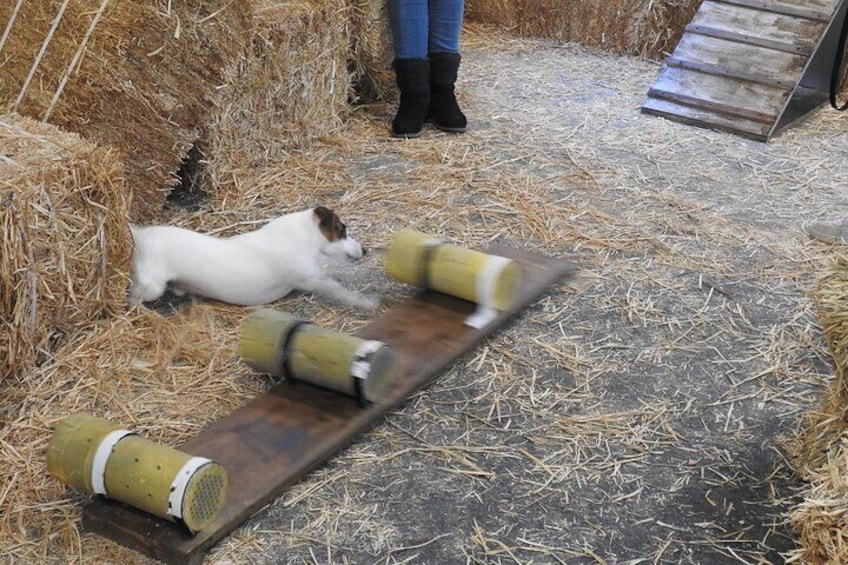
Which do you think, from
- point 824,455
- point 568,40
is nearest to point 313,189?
point 824,455

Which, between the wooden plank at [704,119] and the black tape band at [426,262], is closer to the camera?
the black tape band at [426,262]

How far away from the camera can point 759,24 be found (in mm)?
5500

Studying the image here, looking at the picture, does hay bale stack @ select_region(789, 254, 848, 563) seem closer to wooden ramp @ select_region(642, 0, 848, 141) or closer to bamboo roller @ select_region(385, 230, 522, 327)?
bamboo roller @ select_region(385, 230, 522, 327)

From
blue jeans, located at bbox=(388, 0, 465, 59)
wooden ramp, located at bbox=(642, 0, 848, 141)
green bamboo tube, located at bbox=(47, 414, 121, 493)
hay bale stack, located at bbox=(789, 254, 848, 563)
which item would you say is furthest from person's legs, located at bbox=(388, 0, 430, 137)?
green bamboo tube, located at bbox=(47, 414, 121, 493)

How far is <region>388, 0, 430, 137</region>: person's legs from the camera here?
15.7ft

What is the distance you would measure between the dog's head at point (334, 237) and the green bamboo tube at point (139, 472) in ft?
3.85

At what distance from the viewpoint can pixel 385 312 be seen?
3.29 metres

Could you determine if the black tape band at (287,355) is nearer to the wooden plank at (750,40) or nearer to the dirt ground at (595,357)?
the dirt ground at (595,357)

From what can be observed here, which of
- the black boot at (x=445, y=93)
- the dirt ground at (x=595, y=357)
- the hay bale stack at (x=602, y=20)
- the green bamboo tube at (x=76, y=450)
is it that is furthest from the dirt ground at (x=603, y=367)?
the hay bale stack at (x=602, y=20)

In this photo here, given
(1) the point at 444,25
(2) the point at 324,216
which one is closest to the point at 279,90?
(1) the point at 444,25

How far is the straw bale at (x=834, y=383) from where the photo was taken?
224 cm

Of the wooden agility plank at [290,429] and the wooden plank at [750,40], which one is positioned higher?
the wooden plank at [750,40]

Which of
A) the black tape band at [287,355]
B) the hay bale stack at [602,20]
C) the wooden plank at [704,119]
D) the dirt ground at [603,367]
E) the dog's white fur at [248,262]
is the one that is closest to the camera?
the dirt ground at [603,367]

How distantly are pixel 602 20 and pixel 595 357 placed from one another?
4093 millimetres
